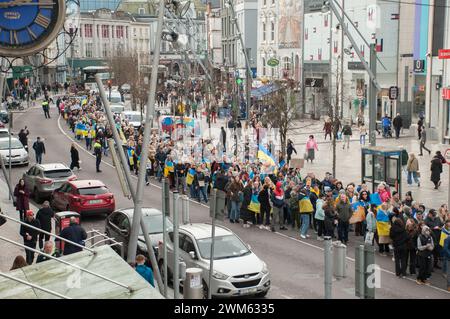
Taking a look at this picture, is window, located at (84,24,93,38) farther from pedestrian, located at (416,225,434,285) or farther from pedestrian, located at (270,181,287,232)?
pedestrian, located at (416,225,434,285)

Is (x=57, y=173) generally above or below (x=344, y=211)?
below

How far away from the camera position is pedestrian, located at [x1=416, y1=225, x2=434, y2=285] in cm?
1675

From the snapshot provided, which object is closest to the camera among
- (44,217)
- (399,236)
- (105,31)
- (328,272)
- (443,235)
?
(328,272)

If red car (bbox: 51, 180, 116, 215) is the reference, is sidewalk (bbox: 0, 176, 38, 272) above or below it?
below

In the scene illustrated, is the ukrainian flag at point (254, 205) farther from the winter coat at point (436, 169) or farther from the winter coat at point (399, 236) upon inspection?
the winter coat at point (436, 169)

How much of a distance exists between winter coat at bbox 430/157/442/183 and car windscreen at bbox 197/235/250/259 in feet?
44.9

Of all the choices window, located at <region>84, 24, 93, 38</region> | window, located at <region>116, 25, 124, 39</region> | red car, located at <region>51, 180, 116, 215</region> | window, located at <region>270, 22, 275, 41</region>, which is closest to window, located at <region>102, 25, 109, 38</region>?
window, located at <region>116, 25, 124, 39</region>

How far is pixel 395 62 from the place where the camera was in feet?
165

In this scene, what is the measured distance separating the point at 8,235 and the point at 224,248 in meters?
8.23

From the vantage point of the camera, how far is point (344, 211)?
2030 centimetres

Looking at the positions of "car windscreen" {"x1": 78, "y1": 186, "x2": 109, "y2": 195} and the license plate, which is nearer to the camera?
the license plate

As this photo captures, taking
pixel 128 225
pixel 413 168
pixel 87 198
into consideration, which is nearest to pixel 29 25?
pixel 128 225

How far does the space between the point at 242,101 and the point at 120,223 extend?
4294 cm

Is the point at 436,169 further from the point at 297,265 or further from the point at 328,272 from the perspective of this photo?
the point at 328,272
